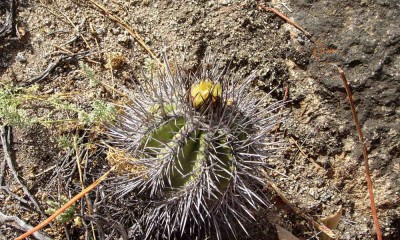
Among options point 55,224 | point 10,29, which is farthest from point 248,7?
point 55,224

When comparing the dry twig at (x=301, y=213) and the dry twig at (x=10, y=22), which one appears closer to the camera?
the dry twig at (x=301, y=213)

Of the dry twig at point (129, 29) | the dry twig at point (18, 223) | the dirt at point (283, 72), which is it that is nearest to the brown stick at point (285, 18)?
the dirt at point (283, 72)

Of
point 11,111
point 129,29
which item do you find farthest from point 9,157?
point 129,29

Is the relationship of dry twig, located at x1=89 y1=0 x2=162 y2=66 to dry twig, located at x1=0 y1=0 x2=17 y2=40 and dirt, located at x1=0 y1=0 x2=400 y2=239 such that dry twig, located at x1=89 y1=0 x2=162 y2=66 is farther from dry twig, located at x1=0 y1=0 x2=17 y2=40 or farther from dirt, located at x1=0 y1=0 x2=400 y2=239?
dry twig, located at x1=0 y1=0 x2=17 y2=40

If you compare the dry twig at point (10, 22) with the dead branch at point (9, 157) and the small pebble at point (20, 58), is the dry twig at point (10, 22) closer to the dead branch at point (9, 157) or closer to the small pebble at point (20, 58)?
the small pebble at point (20, 58)

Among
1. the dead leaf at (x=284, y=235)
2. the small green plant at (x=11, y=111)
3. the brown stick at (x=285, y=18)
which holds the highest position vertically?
the small green plant at (x=11, y=111)

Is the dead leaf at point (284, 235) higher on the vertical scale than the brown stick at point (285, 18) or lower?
lower
